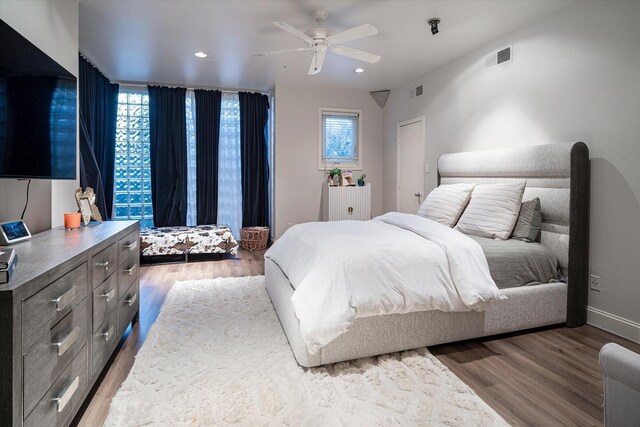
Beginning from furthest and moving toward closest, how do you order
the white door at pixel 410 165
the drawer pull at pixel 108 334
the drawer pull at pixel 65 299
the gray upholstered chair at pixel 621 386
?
the white door at pixel 410 165 → the drawer pull at pixel 108 334 → the drawer pull at pixel 65 299 → the gray upholstered chair at pixel 621 386

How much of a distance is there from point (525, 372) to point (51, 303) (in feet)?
7.49

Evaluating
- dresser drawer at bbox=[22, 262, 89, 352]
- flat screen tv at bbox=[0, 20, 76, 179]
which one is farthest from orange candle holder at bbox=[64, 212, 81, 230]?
dresser drawer at bbox=[22, 262, 89, 352]

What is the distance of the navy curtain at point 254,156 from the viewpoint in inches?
228

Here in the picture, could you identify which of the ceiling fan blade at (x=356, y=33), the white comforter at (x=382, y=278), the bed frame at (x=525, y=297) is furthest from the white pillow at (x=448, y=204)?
the ceiling fan blade at (x=356, y=33)

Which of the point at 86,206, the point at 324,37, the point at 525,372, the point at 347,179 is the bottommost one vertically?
the point at 525,372

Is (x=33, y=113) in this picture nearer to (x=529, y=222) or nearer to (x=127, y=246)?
(x=127, y=246)

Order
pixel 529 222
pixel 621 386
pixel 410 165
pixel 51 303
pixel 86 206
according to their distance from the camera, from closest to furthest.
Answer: pixel 621 386 → pixel 51 303 → pixel 86 206 → pixel 529 222 → pixel 410 165

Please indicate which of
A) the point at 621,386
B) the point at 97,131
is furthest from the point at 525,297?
the point at 97,131

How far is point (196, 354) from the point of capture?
213 cm

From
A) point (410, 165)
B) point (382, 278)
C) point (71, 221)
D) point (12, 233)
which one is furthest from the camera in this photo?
point (410, 165)

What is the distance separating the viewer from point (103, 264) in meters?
1.82

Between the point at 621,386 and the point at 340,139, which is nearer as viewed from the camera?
the point at 621,386

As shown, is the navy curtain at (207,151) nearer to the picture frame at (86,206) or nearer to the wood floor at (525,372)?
the wood floor at (525,372)

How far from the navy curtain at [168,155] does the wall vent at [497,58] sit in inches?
166
